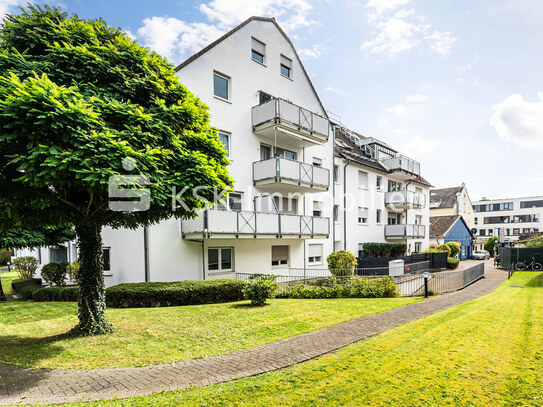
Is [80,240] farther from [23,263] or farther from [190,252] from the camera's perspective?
[23,263]

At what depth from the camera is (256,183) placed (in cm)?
1716

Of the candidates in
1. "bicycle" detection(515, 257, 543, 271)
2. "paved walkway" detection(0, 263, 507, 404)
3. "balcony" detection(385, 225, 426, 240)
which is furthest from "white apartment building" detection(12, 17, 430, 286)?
"bicycle" detection(515, 257, 543, 271)

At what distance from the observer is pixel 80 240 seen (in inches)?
299

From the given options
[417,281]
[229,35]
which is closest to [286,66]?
[229,35]

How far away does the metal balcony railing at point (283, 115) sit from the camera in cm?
1661

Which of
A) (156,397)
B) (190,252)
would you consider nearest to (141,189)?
(156,397)

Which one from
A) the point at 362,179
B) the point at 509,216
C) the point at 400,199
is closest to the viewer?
the point at 362,179

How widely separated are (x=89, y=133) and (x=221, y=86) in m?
11.7

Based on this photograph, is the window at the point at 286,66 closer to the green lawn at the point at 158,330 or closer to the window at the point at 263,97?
the window at the point at 263,97

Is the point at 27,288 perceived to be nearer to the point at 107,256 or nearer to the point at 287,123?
the point at 107,256

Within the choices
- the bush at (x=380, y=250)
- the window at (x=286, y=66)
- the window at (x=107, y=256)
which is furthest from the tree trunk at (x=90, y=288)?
the bush at (x=380, y=250)

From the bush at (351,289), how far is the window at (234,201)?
200 inches

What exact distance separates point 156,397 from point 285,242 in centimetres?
1468
